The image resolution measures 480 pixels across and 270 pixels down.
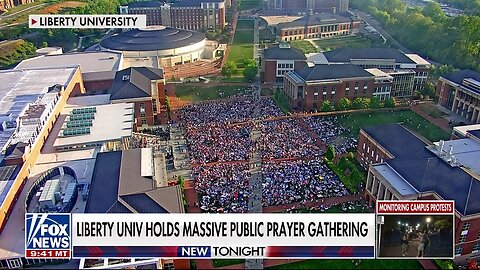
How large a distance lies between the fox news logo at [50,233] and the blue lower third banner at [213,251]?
855 millimetres

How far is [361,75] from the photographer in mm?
64125

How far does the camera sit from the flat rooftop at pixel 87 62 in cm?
6900

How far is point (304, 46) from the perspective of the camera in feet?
325

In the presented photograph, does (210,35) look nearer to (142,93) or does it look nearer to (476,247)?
(142,93)

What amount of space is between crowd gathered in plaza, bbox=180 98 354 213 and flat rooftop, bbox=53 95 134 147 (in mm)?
8179

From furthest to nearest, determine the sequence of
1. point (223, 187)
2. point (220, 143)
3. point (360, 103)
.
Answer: point (360, 103) → point (220, 143) → point (223, 187)

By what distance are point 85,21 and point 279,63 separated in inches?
1553

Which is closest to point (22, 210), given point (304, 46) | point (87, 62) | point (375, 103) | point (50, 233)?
point (50, 233)

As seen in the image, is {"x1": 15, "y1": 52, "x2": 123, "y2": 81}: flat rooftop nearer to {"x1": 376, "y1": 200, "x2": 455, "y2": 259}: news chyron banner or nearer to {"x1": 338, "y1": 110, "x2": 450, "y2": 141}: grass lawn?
{"x1": 338, "y1": 110, "x2": 450, "y2": 141}: grass lawn

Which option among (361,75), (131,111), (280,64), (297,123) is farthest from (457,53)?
(131,111)

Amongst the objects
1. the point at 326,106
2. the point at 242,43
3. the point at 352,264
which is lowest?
the point at 352,264

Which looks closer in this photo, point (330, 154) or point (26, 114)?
point (330, 154)

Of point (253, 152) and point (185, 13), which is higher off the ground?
point (185, 13)

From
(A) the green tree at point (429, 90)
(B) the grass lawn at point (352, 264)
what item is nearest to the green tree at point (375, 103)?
(A) the green tree at point (429, 90)
